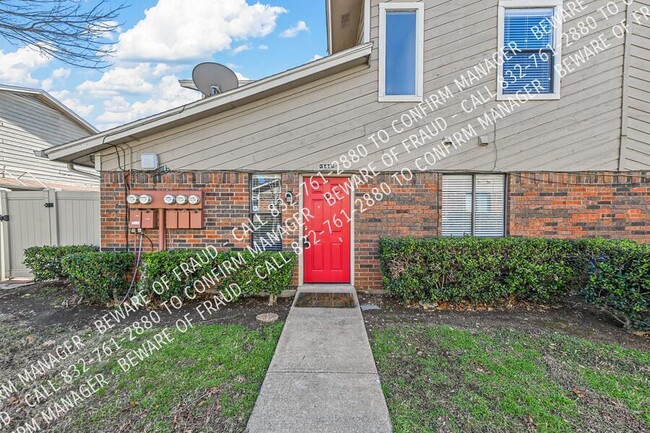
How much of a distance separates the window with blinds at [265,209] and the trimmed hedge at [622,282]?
5.12 metres

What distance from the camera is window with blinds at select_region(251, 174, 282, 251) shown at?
5.68 metres

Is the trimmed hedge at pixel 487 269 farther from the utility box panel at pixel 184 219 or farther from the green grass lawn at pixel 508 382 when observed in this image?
the utility box panel at pixel 184 219

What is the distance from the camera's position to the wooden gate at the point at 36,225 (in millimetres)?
6953

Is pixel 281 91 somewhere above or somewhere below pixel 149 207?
above

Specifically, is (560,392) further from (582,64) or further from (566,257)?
(582,64)

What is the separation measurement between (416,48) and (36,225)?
368 inches

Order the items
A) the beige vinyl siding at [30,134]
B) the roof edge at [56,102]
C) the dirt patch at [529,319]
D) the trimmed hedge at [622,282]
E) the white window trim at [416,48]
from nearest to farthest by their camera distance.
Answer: the trimmed hedge at [622,282] < the dirt patch at [529,319] < the white window trim at [416,48] < the beige vinyl siding at [30,134] < the roof edge at [56,102]

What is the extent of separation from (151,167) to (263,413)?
4.75 meters

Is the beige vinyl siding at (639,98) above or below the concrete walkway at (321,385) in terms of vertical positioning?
above

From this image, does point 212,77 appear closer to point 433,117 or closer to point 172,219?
point 172,219

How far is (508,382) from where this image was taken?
2877mm

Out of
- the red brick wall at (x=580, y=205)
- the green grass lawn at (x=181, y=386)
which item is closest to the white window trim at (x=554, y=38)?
the red brick wall at (x=580, y=205)

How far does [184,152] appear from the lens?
5.49 m

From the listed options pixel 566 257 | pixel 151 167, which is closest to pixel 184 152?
pixel 151 167
